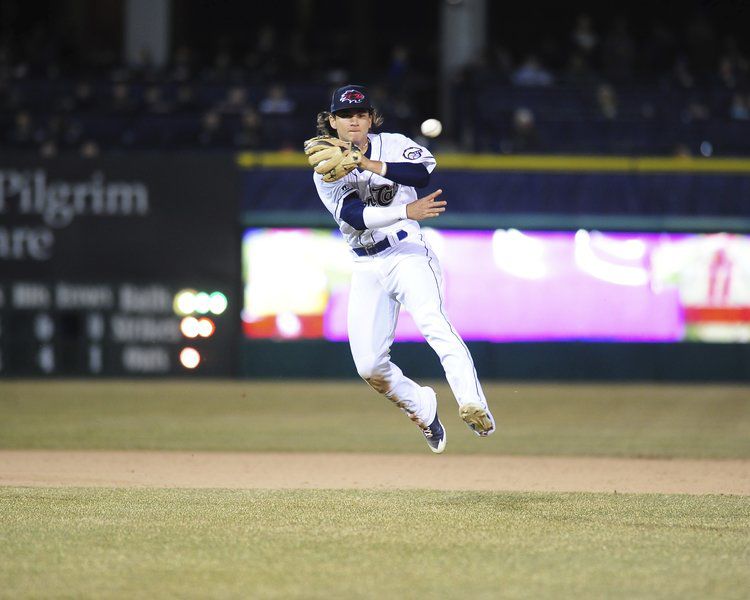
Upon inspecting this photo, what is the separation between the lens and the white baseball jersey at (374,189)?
21.6 ft

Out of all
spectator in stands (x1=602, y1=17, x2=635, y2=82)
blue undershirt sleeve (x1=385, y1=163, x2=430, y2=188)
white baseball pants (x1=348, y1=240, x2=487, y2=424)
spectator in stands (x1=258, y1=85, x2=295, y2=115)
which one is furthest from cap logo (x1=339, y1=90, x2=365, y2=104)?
spectator in stands (x1=602, y1=17, x2=635, y2=82)

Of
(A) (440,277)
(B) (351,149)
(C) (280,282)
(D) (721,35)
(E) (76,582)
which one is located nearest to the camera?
(E) (76,582)

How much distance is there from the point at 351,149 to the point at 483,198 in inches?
401

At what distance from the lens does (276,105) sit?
57.0ft

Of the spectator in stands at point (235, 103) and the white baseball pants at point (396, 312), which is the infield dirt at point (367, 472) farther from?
the spectator in stands at point (235, 103)

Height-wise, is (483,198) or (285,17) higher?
(285,17)

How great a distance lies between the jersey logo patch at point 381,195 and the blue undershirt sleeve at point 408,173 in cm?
26

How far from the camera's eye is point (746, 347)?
16.2 metres

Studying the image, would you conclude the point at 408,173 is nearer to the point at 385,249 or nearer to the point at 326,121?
the point at 385,249

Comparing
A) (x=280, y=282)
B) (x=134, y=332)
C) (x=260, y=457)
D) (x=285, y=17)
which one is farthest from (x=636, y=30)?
(x=260, y=457)

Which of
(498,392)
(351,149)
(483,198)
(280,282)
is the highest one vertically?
(351,149)

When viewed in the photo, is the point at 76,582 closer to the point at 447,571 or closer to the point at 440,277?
the point at 447,571

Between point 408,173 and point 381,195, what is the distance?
35 centimetres

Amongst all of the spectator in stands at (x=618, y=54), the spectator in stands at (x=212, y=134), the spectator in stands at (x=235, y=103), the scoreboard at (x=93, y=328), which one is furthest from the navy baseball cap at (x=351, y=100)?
the spectator in stands at (x=618, y=54)
